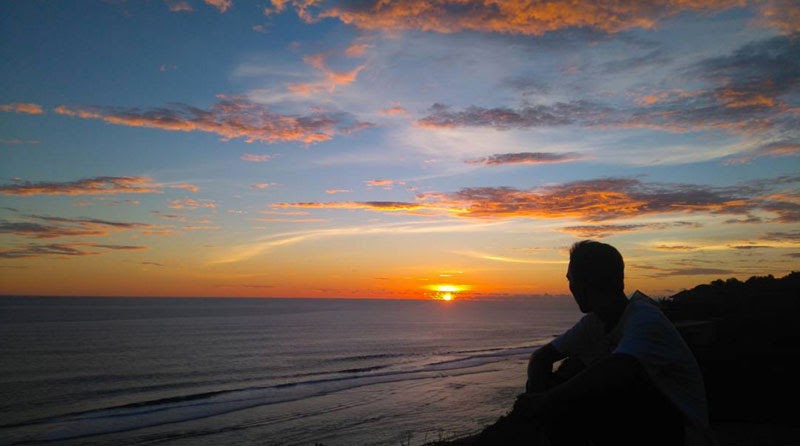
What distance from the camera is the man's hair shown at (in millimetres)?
2566

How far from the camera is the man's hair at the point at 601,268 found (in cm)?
257

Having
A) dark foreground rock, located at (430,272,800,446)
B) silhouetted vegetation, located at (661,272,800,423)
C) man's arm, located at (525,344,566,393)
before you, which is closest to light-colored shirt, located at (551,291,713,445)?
man's arm, located at (525,344,566,393)

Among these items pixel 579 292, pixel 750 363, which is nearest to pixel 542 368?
pixel 579 292

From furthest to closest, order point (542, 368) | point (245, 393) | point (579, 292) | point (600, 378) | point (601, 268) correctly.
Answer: point (245, 393) < point (542, 368) < point (579, 292) < point (601, 268) < point (600, 378)

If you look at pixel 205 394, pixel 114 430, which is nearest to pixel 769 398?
pixel 114 430

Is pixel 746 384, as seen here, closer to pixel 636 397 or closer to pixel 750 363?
pixel 750 363

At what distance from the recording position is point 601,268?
8.43 feet

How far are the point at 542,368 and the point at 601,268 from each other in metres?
0.78

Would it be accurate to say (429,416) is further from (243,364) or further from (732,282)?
(732,282)

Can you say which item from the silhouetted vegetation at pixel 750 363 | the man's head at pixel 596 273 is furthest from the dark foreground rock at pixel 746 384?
the man's head at pixel 596 273

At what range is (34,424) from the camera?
20734 millimetres

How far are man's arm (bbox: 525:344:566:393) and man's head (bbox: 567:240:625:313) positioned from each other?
1.53 ft

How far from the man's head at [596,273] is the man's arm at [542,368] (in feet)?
1.53

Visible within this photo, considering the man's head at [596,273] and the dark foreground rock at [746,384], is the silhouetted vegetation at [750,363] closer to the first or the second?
the dark foreground rock at [746,384]
